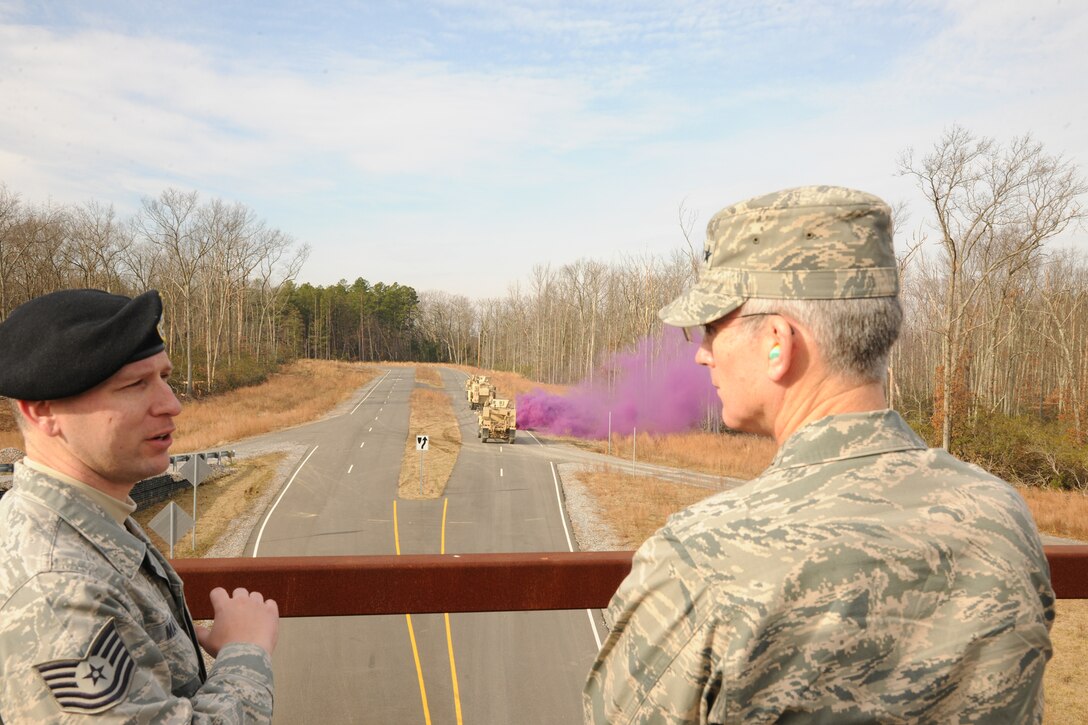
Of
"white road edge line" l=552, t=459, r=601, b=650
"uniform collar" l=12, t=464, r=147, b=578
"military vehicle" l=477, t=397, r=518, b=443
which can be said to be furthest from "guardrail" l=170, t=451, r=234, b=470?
"uniform collar" l=12, t=464, r=147, b=578

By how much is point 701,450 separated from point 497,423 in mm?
10686

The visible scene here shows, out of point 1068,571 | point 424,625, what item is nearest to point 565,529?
point 424,625

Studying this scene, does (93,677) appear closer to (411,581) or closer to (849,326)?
(411,581)

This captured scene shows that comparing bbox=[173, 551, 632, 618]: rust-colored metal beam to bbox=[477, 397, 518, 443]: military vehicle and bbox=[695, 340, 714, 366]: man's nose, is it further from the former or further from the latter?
bbox=[477, 397, 518, 443]: military vehicle

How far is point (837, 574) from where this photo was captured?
1153 mm

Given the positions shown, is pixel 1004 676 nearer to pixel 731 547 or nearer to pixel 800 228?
pixel 731 547

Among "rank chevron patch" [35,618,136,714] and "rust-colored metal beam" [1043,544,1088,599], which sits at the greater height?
"rank chevron patch" [35,618,136,714]

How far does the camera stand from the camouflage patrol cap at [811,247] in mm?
1354

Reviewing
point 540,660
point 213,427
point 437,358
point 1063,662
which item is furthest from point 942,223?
point 437,358

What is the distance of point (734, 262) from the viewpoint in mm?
1428

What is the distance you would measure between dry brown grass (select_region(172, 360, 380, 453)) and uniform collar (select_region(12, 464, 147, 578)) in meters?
34.6

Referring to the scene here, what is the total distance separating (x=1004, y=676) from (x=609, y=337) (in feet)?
236

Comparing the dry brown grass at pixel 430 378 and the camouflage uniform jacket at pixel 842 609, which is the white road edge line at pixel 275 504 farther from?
the dry brown grass at pixel 430 378

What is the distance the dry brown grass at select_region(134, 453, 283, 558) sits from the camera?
20641mm
